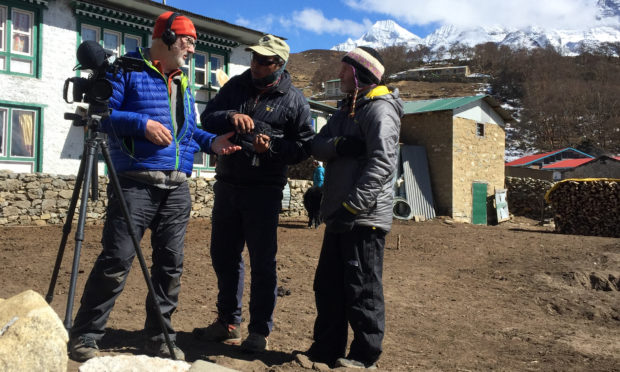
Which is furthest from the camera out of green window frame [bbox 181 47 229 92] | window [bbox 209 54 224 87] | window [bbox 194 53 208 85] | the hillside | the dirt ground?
the hillside

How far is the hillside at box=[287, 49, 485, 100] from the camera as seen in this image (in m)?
67.4

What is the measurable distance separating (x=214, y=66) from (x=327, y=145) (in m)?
16.3

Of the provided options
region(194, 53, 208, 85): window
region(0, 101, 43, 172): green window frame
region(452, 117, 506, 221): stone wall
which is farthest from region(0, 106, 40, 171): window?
region(452, 117, 506, 221): stone wall

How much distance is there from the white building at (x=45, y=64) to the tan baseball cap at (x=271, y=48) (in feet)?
42.9

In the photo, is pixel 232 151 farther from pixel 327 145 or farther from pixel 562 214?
pixel 562 214

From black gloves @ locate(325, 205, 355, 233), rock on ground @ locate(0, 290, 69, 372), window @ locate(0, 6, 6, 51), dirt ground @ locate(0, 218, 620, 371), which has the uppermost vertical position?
window @ locate(0, 6, 6, 51)

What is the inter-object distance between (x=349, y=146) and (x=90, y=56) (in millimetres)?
1503

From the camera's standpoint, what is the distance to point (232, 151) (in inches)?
129

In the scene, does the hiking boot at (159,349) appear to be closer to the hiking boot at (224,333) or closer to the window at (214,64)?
the hiking boot at (224,333)

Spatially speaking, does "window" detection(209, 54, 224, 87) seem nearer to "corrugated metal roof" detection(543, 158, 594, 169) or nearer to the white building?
the white building

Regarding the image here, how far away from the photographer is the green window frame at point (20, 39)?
549 inches

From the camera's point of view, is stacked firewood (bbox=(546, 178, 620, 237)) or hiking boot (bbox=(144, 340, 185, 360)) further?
stacked firewood (bbox=(546, 178, 620, 237))

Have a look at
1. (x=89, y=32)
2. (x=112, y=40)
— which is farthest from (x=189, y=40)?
(x=112, y=40)

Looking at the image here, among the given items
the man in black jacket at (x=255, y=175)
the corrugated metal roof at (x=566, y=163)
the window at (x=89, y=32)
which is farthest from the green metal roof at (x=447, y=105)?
the corrugated metal roof at (x=566, y=163)
